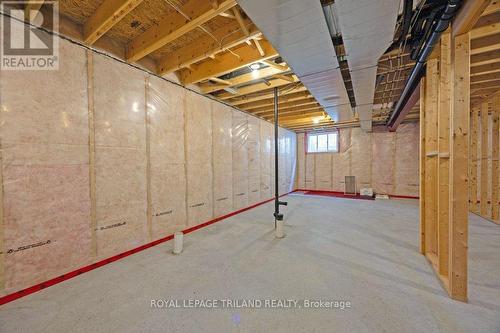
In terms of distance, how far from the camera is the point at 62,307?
5.12 ft

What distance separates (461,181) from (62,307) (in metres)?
3.55

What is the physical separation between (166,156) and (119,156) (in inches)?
26.2

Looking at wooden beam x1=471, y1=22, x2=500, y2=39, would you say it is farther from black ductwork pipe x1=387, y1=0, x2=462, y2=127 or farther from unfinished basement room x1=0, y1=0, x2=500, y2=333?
black ductwork pipe x1=387, y1=0, x2=462, y2=127

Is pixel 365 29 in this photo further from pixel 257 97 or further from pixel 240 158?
pixel 240 158

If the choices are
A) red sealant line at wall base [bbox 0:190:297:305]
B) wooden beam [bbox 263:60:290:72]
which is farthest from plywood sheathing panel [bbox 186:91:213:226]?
wooden beam [bbox 263:60:290:72]

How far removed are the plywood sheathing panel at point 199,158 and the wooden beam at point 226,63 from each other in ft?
1.10

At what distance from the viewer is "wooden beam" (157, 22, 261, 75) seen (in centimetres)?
207

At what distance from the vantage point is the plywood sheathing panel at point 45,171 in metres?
1.67

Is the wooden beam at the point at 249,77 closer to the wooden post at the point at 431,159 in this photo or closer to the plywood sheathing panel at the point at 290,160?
the wooden post at the point at 431,159

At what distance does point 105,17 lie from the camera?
1.80m

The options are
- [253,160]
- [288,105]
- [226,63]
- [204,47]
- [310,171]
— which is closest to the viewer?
[204,47]

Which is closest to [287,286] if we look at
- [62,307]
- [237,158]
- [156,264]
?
[156,264]

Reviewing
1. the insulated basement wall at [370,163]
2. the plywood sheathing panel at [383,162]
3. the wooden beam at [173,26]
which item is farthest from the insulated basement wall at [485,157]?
the wooden beam at [173,26]

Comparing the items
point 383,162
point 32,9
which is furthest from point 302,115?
point 32,9
